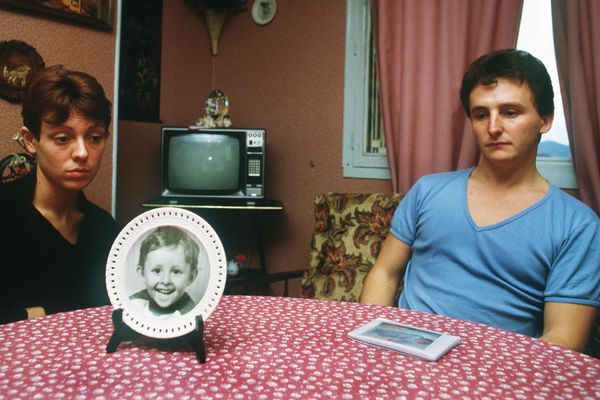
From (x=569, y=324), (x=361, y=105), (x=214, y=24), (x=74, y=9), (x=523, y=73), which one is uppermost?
(x=214, y=24)

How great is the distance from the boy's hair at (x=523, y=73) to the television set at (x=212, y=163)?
1.50 meters

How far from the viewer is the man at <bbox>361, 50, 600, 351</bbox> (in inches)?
52.6

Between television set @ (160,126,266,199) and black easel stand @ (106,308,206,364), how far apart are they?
1943mm

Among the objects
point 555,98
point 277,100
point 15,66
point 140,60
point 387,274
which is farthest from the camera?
point 277,100

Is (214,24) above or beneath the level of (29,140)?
above

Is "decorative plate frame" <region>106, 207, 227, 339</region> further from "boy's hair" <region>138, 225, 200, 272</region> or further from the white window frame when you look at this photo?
the white window frame

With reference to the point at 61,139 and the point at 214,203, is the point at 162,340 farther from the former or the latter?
the point at 214,203

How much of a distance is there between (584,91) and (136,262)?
1.87 m

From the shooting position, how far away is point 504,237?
1.42m

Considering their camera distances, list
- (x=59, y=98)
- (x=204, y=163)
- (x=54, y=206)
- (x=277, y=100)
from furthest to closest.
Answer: (x=277, y=100) < (x=204, y=163) < (x=54, y=206) < (x=59, y=98)

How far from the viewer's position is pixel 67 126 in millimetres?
1232

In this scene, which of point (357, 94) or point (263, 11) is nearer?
point (357, 94)

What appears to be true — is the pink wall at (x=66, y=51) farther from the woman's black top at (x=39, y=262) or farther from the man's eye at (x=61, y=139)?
the man's eye at (x=61, y=139)

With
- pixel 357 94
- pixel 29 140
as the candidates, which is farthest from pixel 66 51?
pixel 357 94
